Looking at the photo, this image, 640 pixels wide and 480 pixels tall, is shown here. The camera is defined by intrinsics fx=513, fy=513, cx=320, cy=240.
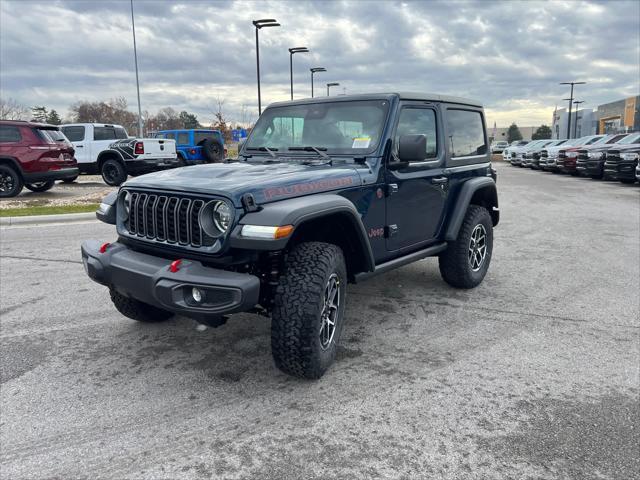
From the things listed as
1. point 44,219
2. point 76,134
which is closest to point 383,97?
point 44,219

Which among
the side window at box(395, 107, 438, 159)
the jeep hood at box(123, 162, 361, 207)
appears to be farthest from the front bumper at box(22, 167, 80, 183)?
the side window at box(395, 107, 438, 159)

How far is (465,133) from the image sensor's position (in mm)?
5070

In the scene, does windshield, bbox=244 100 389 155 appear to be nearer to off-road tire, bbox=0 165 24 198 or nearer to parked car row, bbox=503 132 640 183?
off-road tire, bbox=0 165 24 198

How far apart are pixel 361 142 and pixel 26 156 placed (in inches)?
409

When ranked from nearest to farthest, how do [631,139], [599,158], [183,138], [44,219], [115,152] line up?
Result: 1. [44,219]
2. [115,152]
3. [183,138]
4. [631,139]
5. [599,158]

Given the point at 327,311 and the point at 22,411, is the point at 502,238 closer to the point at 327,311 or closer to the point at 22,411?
the point at 327,311

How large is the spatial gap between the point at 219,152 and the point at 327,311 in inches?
612

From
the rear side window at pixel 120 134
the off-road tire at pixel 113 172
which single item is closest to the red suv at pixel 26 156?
the off-road tire at pixel 113 172

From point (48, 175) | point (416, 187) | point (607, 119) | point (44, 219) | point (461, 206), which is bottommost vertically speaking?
point (44, 219)

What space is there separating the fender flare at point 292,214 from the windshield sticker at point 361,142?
74cm

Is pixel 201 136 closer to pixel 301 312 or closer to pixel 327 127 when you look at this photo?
pixel 327 127

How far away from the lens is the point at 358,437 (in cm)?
262

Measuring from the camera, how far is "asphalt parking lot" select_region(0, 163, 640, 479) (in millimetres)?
2443

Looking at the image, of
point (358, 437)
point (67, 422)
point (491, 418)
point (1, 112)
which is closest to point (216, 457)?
point (358, 437)
